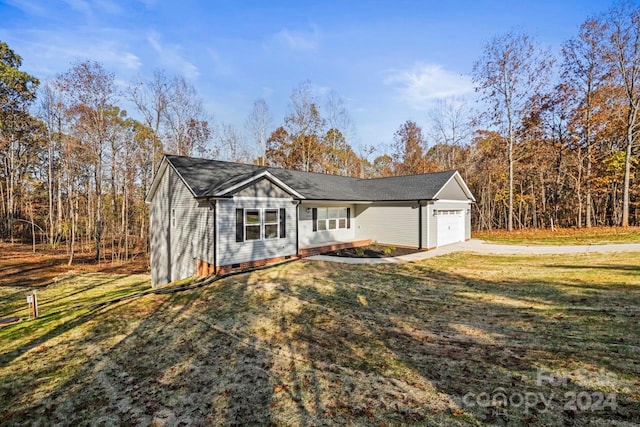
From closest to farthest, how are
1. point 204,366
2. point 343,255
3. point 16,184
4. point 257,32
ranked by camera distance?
point 204,366 → point 343,255 → point 257,32 → point 16,184

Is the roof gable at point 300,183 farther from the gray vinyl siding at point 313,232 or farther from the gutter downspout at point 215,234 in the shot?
the gray vinyl siding at point 313,232

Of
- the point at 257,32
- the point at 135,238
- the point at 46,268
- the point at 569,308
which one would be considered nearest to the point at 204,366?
the point at 569,308

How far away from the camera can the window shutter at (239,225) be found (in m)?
11.5

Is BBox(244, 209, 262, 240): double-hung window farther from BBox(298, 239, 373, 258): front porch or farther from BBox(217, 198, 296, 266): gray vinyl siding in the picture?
BBox(298, 239, 373, 258): front porch

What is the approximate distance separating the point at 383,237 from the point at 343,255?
12.4 feet

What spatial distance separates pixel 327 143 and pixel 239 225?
76.9 ft

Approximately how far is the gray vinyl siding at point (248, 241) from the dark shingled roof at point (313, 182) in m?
0.83

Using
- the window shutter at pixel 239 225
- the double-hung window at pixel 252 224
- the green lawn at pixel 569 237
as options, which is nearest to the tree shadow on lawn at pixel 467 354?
the window shutter at pixel 239 225

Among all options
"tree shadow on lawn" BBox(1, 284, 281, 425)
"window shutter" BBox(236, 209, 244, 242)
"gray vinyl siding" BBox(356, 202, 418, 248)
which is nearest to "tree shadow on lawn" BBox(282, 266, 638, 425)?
"tree shadow on lawn" BBox(1, 284, 281, 425)

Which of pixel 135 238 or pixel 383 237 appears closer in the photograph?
pixel 383 237

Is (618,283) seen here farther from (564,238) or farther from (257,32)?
(257,32)

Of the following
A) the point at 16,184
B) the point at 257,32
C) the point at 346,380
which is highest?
the point at 257,32

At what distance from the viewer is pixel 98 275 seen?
1798cm

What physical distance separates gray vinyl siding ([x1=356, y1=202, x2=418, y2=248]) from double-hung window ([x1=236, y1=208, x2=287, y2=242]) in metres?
6.42
